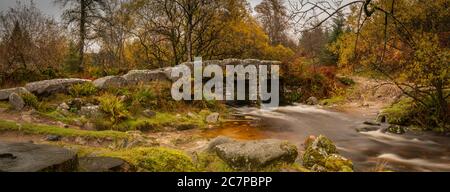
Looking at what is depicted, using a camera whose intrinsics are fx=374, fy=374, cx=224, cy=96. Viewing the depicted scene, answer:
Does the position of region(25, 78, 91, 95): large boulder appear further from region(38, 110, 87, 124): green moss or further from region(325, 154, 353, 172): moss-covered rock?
region(325, 154, 353, 172): moss-covered rock

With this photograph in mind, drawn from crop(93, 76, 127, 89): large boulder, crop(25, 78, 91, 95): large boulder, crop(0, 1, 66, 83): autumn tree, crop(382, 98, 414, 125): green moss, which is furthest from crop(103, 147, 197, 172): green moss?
crop(0, 1, 66, 83): autumn tree

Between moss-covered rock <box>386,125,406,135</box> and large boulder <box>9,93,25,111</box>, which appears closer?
large boulder <box>9,93,25,111</box>

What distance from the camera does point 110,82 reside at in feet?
55.4

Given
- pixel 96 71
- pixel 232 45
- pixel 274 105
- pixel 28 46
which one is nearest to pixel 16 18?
pixel 28 46

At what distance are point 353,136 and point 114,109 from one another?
8.36 meters

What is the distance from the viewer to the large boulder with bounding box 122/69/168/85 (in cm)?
1808

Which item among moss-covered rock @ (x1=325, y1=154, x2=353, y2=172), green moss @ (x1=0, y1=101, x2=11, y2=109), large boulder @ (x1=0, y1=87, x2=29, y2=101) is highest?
large boulder @ (x1=0, y1=87, x2=29, y2=101)

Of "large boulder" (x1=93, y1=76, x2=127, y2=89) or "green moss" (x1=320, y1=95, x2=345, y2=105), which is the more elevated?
"large boulder" (x1=93, y1=76, x2=127, y2=89)

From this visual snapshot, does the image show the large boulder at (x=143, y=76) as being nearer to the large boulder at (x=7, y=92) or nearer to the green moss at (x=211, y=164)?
the large boulder at (x=7, y=92)

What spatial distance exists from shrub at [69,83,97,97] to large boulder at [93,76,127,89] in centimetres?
63

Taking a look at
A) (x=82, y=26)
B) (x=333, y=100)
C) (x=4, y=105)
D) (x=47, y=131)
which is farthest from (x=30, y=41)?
(x=333, y=100)

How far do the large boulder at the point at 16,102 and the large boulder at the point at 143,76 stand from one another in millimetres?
5568
